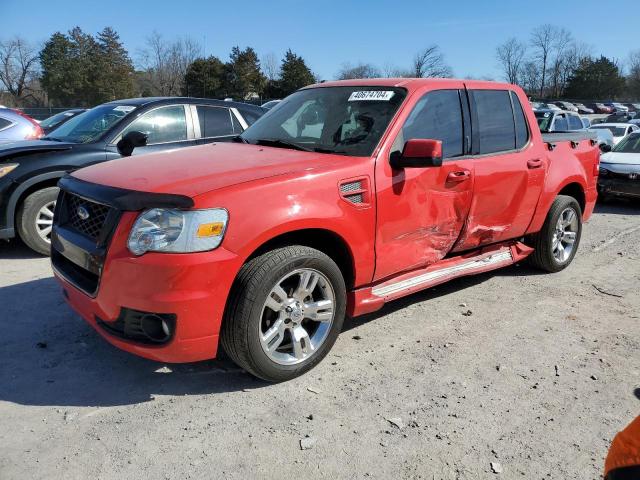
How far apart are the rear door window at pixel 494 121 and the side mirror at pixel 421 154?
1.09m

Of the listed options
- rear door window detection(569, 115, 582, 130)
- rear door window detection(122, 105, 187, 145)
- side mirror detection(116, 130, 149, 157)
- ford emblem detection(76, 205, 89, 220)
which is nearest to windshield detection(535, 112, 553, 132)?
rear door window detection(569, 115, 582, 130)

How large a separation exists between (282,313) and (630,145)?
10416 mm

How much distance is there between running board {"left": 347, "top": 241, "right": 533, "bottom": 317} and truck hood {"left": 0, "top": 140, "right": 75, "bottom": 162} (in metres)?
4.19

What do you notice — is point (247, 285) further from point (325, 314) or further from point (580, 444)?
point (580, 444)

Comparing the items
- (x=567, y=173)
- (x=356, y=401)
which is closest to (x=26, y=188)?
(x=356, y=401)

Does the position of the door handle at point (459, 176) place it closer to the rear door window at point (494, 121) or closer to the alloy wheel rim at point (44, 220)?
the rear door window at point (494, 121)

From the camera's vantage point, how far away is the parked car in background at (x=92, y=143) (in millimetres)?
5684

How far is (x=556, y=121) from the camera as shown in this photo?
49.9 ft

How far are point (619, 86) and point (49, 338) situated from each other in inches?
3720

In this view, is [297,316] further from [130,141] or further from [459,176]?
[130,141]

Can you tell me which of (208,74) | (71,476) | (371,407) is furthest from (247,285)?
(208,74)

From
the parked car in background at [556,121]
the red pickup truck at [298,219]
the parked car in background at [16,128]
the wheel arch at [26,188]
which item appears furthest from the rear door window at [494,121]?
the parked car in background at [556,121]

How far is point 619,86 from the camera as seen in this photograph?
267 ft

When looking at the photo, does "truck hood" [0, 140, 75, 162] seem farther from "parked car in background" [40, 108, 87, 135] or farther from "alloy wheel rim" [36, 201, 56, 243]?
"parked car in background" [40, 108, 87, 135]
